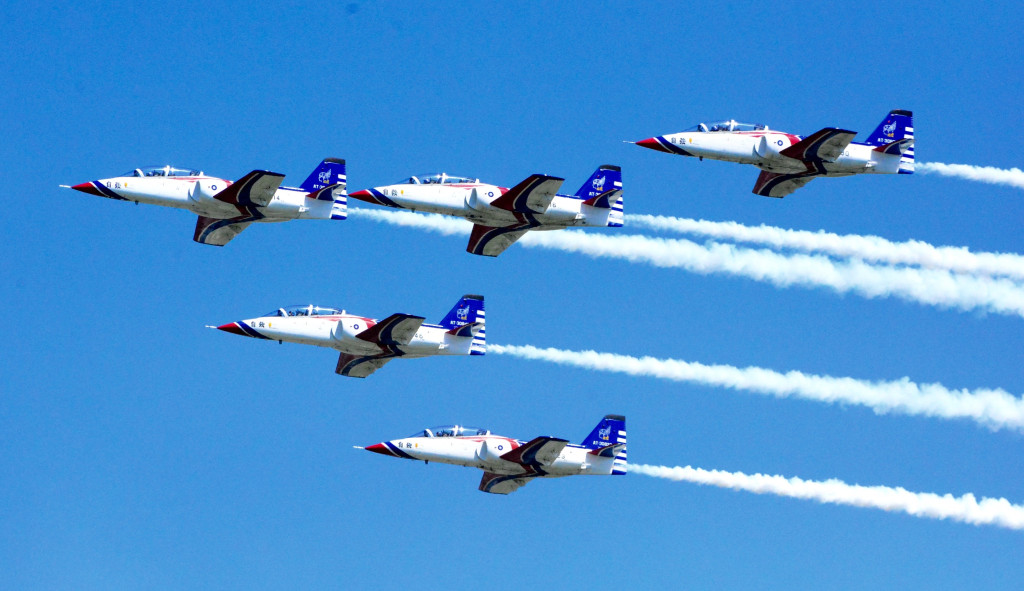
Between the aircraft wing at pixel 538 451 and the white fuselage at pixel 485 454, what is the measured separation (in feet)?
1.26

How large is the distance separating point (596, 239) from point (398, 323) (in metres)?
13.3

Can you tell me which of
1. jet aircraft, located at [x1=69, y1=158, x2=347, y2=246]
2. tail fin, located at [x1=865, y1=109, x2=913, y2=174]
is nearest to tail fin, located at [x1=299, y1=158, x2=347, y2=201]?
jet aircraft, located at [x1=69, y1=158, x2=347, y2=246]

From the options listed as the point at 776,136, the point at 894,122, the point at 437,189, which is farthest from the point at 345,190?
the point at 894,122

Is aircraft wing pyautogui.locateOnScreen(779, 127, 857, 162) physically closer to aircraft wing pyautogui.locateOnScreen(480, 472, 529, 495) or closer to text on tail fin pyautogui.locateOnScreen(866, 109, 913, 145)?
text on tail fin pyautogui.locateOnScreen(866, 109, 913, 145)

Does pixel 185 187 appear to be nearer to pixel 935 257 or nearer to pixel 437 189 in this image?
pixel 437 189

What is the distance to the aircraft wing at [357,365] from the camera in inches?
3593

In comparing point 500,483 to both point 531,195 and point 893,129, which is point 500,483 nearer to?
point 531,195

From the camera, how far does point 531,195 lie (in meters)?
84.8

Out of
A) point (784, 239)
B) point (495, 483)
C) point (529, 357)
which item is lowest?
point (495, 483)

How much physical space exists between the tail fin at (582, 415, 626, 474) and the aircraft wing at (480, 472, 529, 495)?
3.75 meters

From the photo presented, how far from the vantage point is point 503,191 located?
8606 cm

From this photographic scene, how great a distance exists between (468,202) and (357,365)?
433 inches

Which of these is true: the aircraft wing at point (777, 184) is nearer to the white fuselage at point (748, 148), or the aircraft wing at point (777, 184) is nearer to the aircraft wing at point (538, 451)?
the white fuselage at point (748, 148)

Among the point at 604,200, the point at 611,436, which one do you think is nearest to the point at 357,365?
the point at 611,436
